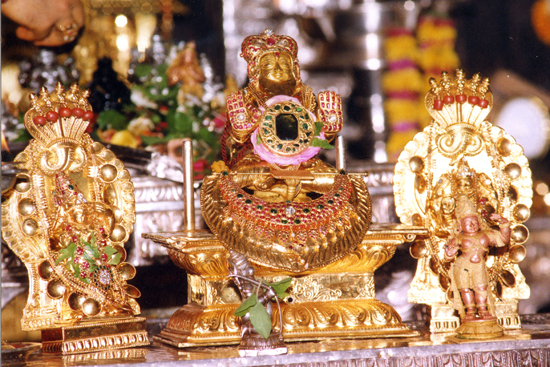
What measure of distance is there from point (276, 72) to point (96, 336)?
4.57 ft

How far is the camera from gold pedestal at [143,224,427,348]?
3293 millimetres

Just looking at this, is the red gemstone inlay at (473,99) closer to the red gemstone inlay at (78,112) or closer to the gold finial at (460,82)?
the gold finial at (460,82)

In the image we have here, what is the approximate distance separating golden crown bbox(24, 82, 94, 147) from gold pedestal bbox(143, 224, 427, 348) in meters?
0.59

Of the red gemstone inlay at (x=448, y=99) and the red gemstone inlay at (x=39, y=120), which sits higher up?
the red gemstone inlay at (x=448, y=99)

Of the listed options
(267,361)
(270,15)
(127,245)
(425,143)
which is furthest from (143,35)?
(267,361)

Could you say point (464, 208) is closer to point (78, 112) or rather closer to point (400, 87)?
point (78, 112)

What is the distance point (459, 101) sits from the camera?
12.3 feet

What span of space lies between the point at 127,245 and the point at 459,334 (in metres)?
2.12

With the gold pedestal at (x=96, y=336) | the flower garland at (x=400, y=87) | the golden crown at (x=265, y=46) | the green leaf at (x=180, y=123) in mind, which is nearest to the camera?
the gold pedestal at (x=96, y=336)

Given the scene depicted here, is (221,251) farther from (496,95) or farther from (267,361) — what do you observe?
(496,95)

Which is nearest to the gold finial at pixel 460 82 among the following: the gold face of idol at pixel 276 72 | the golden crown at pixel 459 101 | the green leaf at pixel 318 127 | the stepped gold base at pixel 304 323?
the golden crown at pixel 459 101

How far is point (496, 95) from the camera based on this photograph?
17.3 ft

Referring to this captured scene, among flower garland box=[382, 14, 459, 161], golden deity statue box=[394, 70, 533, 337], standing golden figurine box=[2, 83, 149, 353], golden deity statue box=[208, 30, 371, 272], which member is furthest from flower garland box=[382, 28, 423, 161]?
standing golden figurine box=[2, 83, 149, 353]

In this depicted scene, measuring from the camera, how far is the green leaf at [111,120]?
16.3ft
